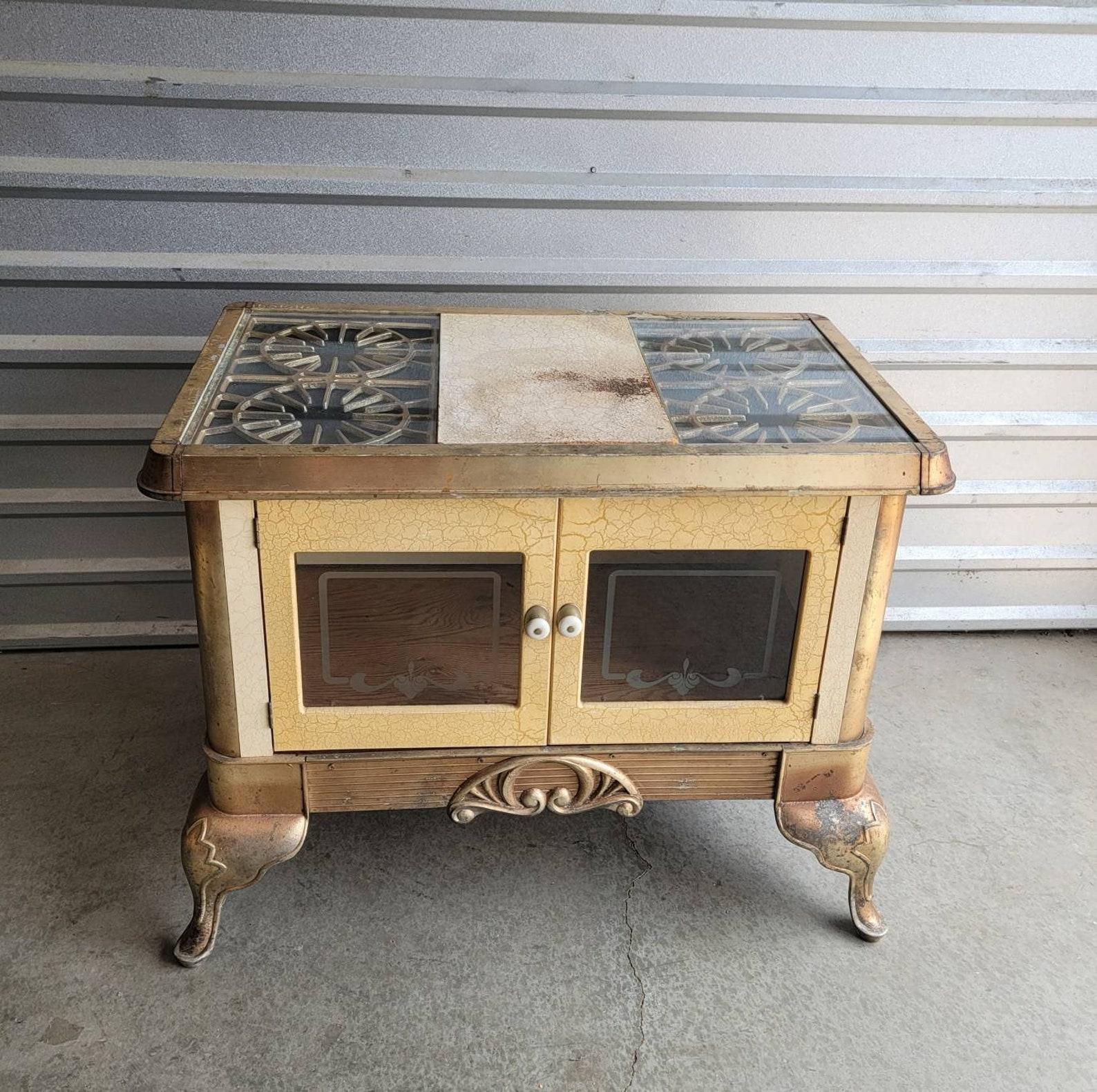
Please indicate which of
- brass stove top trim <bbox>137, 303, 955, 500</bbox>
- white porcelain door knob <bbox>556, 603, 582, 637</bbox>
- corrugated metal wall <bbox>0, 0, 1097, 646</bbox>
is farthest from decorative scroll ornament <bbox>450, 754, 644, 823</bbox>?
corrugated metal wall <bbox>0, 0, 1097, 646</bbox>

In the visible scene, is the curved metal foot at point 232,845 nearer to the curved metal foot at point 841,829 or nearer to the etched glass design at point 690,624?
the etched glass design at point 690,624

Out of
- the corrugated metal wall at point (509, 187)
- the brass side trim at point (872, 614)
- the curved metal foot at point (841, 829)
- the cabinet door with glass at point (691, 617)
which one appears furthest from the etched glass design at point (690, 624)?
the corrugated metal wall at point (509, 187)

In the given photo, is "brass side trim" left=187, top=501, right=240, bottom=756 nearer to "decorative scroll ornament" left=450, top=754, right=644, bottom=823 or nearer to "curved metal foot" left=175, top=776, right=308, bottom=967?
"curved metal foot" left=175, top=776, right=308, bottom=967

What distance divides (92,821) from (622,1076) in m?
1.15

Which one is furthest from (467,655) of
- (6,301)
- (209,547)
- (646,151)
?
(6,301)

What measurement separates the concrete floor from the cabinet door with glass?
43 centimetres

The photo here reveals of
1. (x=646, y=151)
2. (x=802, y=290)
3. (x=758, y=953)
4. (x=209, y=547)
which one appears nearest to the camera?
(x=209, y=547)

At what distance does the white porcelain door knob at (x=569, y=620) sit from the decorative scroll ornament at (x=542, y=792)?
246mm

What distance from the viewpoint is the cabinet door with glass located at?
5.56 feet

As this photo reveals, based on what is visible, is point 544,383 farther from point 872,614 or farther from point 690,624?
point 872,614

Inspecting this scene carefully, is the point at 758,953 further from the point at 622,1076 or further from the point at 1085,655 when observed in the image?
the point at 1085,655

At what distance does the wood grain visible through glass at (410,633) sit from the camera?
171 centimetres

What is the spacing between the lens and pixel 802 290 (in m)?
2.51

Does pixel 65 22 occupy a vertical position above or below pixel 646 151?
above
